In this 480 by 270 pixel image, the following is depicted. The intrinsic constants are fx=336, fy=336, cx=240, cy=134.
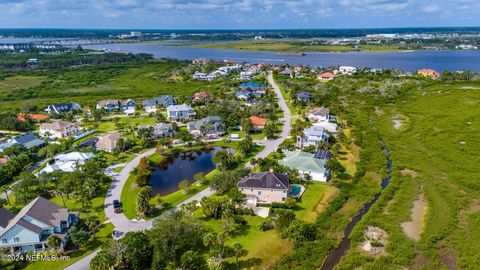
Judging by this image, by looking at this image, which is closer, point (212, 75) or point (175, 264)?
point (175, 264)

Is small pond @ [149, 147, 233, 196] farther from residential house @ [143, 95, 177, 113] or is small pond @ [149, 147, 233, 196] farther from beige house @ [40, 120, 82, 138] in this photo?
residential house @ [143, 95, 177, 113]

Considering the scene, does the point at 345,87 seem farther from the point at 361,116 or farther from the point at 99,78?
the point at 99,78

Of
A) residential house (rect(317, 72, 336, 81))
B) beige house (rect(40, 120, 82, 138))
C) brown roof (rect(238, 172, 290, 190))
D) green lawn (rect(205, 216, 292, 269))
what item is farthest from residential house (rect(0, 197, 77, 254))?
residential house (rect(317, 72, 336, 81))

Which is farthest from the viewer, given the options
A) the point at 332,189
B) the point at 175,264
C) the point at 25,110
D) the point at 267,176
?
the point at 25,110

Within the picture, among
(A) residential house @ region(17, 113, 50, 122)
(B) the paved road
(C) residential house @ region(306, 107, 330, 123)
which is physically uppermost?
(C) residential house @ region(306, 107, 330, 123)

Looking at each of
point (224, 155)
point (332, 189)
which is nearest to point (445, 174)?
point (332, 189)

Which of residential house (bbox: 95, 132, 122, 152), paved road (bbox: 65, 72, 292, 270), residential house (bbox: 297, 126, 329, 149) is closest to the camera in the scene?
paved road (bbox: 65, 72, 292, 270)

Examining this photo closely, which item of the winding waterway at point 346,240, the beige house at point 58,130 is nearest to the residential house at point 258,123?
Answer: the winding waterway at point 346,240
